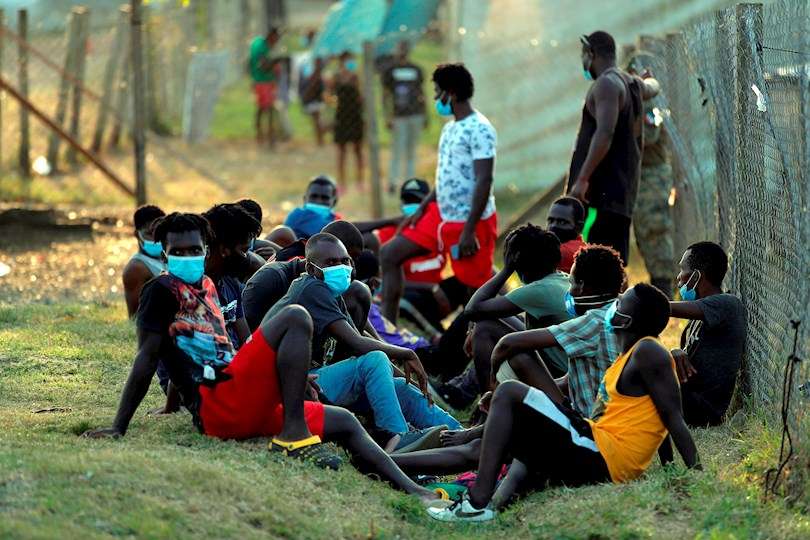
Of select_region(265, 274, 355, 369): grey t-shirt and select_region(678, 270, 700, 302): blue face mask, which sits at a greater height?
select_region(265, 274, 355, 369): grey t-shirt

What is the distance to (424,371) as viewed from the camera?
6645 mm

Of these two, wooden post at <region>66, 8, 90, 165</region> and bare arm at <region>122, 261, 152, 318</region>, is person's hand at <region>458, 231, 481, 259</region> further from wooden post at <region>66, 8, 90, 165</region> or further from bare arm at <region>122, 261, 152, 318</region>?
wooden post at <region>66, 8, 90, 165</region>

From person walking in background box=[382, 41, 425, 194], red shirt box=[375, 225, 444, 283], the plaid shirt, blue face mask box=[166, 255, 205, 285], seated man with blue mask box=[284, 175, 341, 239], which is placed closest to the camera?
blue face mask box=[166, 255, 205, 285]

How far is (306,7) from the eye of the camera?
39438 millimetres

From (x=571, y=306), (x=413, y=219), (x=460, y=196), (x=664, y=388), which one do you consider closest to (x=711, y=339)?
(x=571, y=306)

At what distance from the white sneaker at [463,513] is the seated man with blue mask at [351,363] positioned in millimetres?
861

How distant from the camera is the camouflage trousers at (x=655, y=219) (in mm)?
10586

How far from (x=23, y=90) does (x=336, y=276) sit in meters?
9.59

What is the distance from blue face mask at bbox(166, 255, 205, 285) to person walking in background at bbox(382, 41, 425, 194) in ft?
37.2

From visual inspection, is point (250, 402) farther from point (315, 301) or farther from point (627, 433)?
point (627, 433)

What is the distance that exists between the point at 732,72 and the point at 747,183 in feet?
2.18

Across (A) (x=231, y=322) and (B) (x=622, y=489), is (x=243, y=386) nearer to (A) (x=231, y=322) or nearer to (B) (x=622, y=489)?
(A) (x=231, y=322)

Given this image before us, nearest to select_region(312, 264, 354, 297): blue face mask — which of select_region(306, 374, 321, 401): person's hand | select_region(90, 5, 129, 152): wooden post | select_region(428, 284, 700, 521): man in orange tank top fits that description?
select_region(306, 374, 321, 401): person's hand

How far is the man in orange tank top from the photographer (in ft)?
18.1
